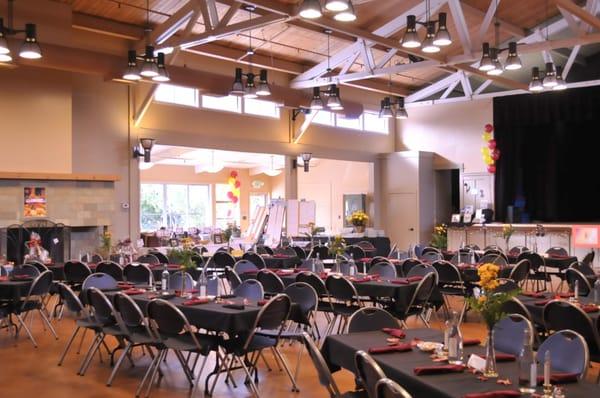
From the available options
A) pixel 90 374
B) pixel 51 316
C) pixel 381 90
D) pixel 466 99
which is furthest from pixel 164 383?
pixel 466 99

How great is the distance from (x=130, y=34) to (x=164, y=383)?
909 cm

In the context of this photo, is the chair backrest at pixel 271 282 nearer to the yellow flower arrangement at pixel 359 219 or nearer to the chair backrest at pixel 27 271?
the chair backrest at pixel 27 271

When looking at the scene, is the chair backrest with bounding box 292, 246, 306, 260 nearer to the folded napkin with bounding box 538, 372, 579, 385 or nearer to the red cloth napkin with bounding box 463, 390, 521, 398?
the folded napkin with bounding box 538, 372, 579, 385

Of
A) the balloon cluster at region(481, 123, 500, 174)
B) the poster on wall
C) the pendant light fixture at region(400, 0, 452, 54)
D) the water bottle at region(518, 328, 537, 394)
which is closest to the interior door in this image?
the balloon cluster at region(481, 123, 500, 174)

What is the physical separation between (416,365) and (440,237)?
10932 mm

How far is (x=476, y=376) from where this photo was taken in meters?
3.24

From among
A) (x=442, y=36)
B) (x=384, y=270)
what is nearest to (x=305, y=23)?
(x=442, y=36)

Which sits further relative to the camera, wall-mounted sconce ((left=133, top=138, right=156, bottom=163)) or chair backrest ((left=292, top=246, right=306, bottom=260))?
wall-mounted sconce ((left=133, top=138, right=156, bottom=163))

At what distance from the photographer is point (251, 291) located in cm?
628

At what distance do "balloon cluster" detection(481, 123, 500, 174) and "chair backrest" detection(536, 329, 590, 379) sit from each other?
14152mm

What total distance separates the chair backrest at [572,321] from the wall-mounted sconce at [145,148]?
999cm

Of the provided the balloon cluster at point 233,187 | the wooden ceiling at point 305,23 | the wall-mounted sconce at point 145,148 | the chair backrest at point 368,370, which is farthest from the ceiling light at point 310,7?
the balloon cluster at point 233,187

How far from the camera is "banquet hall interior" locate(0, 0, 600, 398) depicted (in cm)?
514

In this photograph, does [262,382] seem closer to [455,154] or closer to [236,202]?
[455,154]
